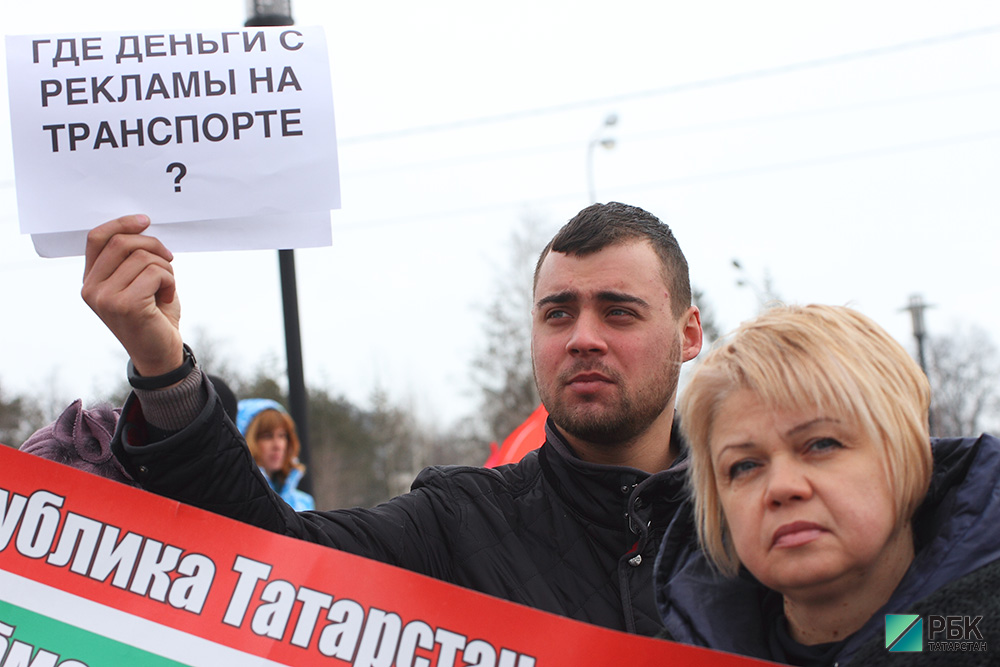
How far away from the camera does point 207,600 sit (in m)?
1.63

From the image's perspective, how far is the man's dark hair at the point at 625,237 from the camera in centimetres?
236

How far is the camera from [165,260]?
1.82 metres

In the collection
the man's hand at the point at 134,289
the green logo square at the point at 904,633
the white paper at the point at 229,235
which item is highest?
the white paper at the point at 229,235

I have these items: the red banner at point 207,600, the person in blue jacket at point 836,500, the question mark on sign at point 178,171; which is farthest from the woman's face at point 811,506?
the question mark on sign at point 178,171

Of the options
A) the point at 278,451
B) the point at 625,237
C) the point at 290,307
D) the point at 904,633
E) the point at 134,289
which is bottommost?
the point at 904,633

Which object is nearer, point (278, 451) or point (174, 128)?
point (174, 128)

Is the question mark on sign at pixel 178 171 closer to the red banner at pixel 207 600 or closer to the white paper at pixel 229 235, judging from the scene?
the white paper at pixel 229 235

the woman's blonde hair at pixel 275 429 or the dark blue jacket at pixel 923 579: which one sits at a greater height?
the woman's blonde hair at pixel 275 429

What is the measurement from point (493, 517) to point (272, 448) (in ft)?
11.7

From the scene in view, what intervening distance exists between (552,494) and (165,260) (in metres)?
1.05

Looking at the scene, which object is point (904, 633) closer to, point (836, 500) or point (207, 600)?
point (836, 500)

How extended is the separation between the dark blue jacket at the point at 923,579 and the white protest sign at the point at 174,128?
1.05m

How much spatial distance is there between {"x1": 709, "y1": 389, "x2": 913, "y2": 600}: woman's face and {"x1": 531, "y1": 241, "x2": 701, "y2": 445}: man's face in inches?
30.8

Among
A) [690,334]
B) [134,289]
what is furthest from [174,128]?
[690,334]
